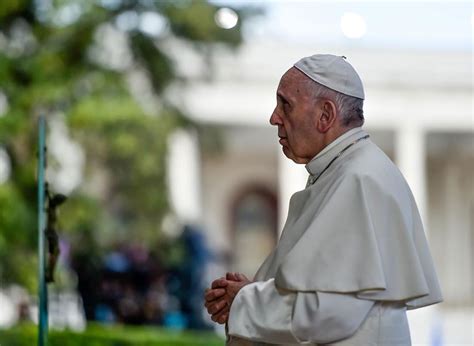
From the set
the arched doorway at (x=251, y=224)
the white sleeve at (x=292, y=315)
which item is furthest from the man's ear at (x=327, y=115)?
the arched doorway at (x=251, y=224)

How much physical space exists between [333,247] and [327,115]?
0.92 feet

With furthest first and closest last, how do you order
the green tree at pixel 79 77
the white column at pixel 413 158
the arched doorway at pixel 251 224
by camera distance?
the arched doorway at pixel 251 224 → the white column at pixel 413 158 → the green tree at pixel 79 77

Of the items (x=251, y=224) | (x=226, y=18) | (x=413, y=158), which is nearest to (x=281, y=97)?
(x=226, y=18)

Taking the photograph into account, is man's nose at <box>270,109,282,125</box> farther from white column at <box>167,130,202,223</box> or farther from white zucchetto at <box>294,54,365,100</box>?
white column at <box>167,130,202,223</box>

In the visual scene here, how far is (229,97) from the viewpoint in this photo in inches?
934

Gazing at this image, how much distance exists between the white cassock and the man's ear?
0.04m

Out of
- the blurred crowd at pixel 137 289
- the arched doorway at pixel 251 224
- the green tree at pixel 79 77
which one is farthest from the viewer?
the arched doorway at pixel 251 224

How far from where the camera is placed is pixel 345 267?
7.48 ft

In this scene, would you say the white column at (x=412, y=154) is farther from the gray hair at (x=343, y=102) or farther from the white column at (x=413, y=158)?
the gray hair at (x=343, y=102)

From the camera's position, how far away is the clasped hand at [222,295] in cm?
244

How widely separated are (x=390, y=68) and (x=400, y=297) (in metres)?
20.5

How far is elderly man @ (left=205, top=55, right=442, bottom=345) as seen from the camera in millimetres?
2277

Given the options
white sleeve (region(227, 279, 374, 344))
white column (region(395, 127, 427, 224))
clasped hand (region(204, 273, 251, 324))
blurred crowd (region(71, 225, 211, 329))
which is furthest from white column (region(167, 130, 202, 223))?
white sleeve (region(227, 279, 374, 344))

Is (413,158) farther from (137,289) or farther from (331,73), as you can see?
(331,73)
